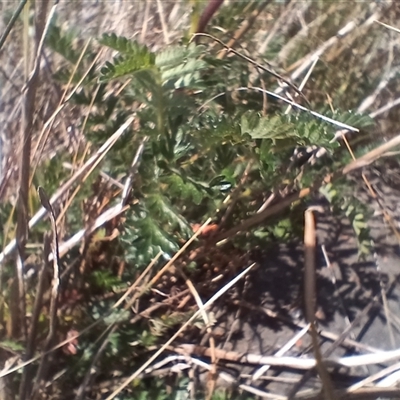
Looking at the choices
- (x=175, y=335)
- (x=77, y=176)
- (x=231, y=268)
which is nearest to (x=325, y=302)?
(x=231, y=268)

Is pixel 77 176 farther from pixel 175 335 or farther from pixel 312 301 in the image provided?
pixel 312 301

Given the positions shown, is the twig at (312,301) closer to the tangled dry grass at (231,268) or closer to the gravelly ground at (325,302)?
the tangled dry grass at (231,268)

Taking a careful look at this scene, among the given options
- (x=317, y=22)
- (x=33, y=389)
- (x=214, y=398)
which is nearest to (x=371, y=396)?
(x=214, y=398)

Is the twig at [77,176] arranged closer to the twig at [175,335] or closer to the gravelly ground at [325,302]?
the twig at [175,335]

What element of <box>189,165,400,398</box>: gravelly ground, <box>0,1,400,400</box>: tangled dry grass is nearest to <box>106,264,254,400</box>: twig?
<box>0,1,400,400</box>: tangled dry grass

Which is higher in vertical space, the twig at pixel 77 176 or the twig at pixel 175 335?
the twig at pixel 77 176

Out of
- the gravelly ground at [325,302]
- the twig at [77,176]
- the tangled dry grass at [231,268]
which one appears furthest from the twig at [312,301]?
the twig at [77,176]

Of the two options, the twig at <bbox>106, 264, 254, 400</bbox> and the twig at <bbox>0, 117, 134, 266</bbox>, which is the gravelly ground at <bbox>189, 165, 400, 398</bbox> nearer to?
the twig at <bbox>106, 264, 254, 400</bbox>

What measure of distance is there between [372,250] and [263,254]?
20 cm

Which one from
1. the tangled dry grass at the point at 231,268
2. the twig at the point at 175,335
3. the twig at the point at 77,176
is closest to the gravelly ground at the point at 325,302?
the tangled dry grass at the point at 231,268

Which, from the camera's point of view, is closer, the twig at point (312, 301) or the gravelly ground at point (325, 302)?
the twig at point (312, 301)

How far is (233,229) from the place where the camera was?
928 mm

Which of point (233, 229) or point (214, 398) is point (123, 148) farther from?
point (214, 398)

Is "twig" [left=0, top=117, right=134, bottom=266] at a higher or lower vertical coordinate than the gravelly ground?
higher
